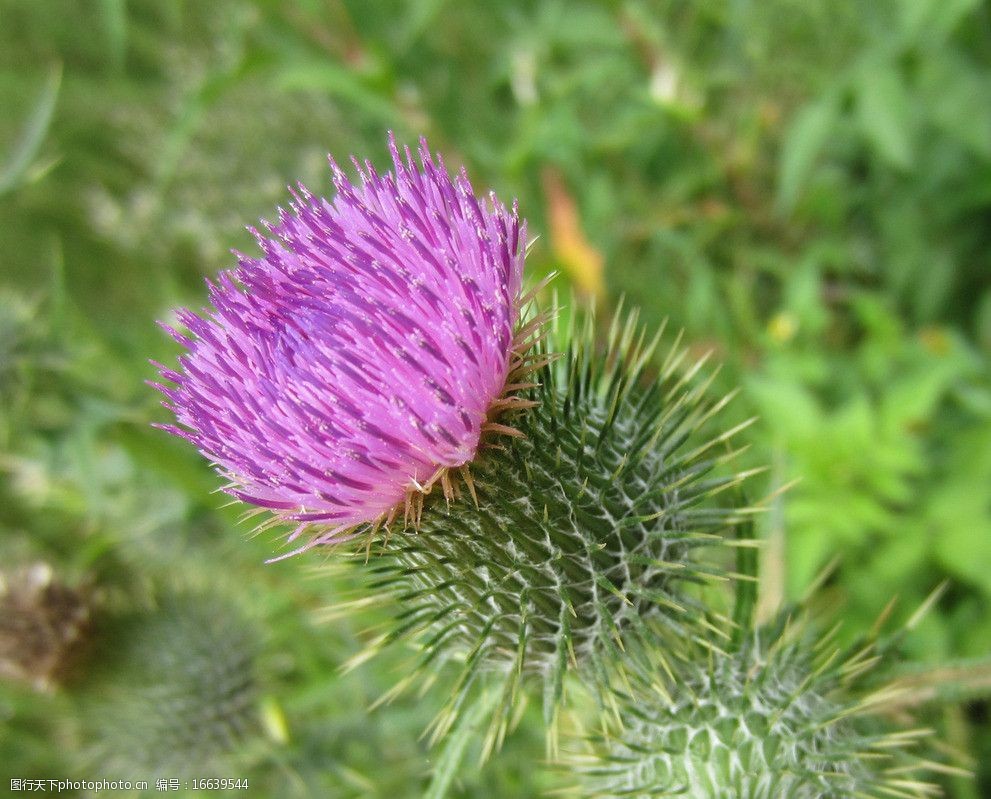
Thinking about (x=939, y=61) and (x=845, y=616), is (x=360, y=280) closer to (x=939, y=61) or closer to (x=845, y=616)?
(x=845, y=616)

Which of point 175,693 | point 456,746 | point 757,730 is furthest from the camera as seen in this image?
point 175,693

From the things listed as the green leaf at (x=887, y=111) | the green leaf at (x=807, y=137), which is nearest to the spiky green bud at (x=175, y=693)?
the green leaf at (x=807, y=137)

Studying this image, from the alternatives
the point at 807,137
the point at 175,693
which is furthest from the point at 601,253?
the point at 175,693

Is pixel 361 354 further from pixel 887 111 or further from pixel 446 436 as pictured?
pixel 887 111

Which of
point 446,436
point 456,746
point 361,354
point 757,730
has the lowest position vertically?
point 456,746

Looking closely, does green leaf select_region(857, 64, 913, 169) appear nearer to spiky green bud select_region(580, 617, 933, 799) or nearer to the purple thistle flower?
spiky green bud select_region(580, 617, 933, 799)

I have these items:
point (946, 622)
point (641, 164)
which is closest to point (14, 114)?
point (641, 164)

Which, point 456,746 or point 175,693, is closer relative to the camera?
point 456,746
